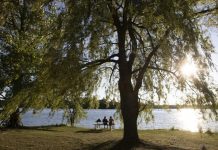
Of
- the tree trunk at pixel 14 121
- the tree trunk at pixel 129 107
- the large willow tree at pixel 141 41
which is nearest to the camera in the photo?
the large willow tree at pixel 141 41

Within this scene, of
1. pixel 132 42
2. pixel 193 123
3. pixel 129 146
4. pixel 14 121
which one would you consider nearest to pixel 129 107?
pixel 129 146

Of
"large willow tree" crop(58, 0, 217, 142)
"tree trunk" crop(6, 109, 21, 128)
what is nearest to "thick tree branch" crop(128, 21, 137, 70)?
"large willow tree" crop(58, 0, 217, 142)

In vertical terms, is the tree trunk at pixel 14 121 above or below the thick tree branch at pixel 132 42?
below

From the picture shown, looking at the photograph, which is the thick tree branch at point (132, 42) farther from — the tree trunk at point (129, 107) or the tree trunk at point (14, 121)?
the tree trunk at point (14, 121)

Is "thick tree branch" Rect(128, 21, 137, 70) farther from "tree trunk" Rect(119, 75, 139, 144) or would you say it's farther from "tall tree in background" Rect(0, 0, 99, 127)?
"tall tree in background" Rect(0, 0, 99, 127)

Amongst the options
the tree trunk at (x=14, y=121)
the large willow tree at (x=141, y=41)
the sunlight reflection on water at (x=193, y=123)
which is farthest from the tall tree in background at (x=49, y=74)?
the tree trunk at (x=14, y=121)

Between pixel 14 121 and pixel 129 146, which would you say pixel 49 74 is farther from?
pixel 14 121

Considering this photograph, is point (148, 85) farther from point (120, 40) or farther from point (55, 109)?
point (55, 109)

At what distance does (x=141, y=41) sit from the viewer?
23.0 metres

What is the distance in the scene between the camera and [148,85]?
→ 25812 mm

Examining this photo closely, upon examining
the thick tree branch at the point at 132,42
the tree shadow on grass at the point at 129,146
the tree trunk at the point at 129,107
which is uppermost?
the thick tree branch at the point at 132,42

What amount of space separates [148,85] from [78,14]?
330 inches

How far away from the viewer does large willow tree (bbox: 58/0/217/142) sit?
18547 millimetres

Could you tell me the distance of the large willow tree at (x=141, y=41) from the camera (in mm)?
18547
